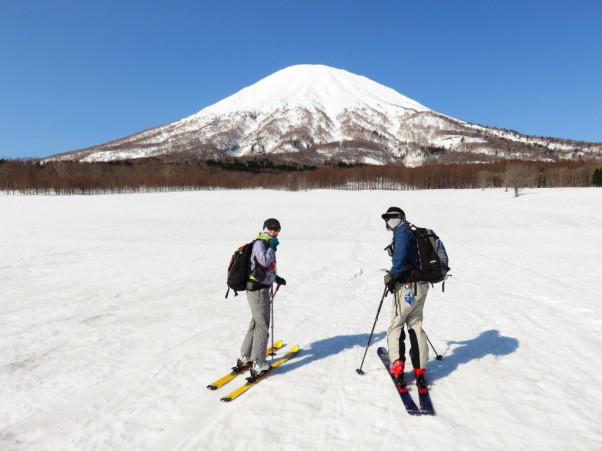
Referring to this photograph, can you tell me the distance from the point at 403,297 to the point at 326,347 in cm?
260

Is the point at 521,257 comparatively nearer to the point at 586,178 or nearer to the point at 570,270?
the point at 570,270

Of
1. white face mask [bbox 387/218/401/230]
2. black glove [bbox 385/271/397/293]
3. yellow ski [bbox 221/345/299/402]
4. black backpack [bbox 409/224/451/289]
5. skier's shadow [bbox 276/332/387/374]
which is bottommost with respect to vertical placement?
skier's shadow [bbox 276/332/387/374]

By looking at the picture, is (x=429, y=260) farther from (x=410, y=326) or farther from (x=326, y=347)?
(x=326, y=347)

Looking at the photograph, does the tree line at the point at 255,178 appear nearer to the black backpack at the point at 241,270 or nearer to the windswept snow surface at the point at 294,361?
the windswept snow surface at the point at 294,361

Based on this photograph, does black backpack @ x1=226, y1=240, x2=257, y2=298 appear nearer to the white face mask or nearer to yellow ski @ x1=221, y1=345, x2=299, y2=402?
yellow ski @ x1=221, y1=345, x2=299, y2=402

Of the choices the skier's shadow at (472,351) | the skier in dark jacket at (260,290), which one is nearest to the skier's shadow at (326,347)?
the skier in dark jacket at (260,290)

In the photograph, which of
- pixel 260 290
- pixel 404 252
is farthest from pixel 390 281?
pixel 260 290

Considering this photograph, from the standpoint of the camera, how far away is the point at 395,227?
5539 millimetres

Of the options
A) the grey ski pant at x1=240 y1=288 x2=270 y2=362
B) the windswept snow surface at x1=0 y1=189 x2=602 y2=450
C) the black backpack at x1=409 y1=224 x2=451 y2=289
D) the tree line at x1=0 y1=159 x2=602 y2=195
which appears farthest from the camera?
the tree line at x1=0 y1=159 x2=602 y2=195

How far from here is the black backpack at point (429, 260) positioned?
525 centimetres

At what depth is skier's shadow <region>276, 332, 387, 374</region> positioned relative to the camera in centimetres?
657

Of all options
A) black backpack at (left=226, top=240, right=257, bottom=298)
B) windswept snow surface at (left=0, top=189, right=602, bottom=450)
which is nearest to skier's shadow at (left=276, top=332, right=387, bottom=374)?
windswept snow surface at (left=0, top=189, right=602, bottom=450)

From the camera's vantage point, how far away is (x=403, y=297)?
550 centimetres

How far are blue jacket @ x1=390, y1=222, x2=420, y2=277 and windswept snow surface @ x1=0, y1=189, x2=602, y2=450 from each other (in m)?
2.04
